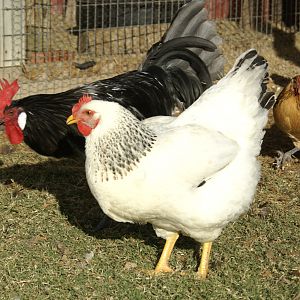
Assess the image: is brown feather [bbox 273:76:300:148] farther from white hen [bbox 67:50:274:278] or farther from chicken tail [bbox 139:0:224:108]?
white hen [bbox 67:50:274:278]

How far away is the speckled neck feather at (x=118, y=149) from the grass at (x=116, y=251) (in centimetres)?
81

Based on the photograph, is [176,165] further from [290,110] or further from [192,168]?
[290,110]

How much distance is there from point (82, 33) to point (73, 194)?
14.7ft

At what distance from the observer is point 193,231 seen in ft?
14.0

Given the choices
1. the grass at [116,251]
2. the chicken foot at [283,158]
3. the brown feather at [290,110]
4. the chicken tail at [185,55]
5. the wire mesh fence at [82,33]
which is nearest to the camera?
the grass at [116,251]

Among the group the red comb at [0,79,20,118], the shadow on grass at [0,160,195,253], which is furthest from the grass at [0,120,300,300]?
the red comb at [0,79,20,118]

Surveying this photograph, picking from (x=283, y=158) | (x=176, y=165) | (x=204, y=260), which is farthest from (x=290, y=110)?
(x=176, y=165)

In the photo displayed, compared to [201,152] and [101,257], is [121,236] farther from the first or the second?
[201,152]

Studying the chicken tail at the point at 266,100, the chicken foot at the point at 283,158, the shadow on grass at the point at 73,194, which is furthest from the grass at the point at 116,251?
the chicken tail at the point at 266,100

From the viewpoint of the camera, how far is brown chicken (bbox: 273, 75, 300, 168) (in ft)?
21.8

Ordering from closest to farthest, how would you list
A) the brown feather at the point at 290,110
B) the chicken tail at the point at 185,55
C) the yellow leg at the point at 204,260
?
the yellow leg at the point at 204,260 → the chicken tail at the point at 185,55 → the brown feather at the point at 290,110

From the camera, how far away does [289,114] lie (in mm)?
6672

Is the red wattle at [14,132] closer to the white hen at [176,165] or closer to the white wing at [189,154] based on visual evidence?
the white hen at [176,165]

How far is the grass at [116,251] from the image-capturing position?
14.1ft
